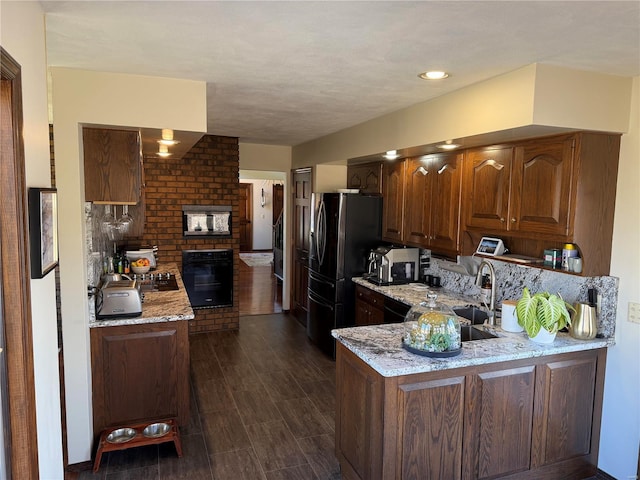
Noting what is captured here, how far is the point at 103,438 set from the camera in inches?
111

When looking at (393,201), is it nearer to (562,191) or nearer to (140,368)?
(562,191)

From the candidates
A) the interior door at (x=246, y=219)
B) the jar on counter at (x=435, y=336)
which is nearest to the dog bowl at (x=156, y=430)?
the jar on counter at (x=435, y=336)

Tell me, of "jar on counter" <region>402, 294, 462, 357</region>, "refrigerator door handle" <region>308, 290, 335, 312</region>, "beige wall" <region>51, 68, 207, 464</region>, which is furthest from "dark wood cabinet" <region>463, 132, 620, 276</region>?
"refrigerator door handle" <region>308, 290, 335, 312</region>

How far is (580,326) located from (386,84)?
1.90 meters

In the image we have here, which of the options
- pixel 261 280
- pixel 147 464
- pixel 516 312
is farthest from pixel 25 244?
pixel 261 280

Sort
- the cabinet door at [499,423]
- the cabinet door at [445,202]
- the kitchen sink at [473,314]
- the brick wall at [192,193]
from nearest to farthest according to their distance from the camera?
1. the cabinet door at [499,423]
2. the kitchen sink at [473,314]
3. the cabinet door at [445,202]
4. the brick wall at [192,193]

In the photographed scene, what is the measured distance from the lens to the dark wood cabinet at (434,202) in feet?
11.5

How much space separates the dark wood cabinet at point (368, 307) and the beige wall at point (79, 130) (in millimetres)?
2211

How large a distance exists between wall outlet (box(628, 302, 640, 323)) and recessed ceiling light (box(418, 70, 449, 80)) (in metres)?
1.74

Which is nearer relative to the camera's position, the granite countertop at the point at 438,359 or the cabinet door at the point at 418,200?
the granite countertop at the point at 438,359

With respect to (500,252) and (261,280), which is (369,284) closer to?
(500,252)

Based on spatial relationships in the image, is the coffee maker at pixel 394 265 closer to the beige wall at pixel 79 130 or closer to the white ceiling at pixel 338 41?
the white ceiling at pixel 338 41

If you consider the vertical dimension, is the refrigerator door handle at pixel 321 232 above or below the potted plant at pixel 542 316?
above

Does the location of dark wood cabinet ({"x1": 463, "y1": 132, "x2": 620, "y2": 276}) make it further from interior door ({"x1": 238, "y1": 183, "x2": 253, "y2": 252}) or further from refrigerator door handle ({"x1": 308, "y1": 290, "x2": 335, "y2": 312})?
interior door ({"x1": 238, "y1": 183, "x2": 253, "y2": 252})
